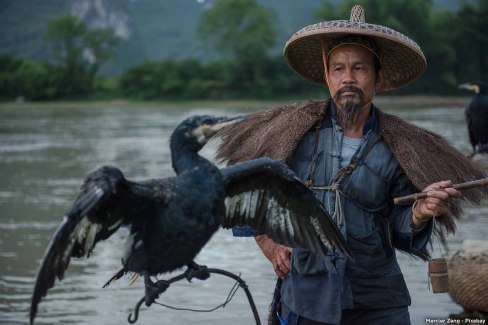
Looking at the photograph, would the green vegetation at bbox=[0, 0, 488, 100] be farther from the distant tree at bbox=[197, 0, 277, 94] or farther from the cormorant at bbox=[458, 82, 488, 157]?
the cormorant at bbox=[458, 82, 488, 157]

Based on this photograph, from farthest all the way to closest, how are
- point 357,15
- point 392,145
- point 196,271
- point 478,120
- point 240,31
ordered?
point 240,31
point 478,120
point 357,15
point 392,145
point 196,271

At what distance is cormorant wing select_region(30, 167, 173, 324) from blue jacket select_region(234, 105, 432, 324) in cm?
113

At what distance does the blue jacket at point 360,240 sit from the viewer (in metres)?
3.54

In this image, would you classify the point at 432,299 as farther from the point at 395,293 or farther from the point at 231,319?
the point at 395,293

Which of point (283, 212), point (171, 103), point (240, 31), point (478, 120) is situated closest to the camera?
point (283, 212)

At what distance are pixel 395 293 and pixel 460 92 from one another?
147 feet

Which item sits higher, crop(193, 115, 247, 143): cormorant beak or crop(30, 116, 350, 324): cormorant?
crop(193, 115, 247, 143): cormorant beak

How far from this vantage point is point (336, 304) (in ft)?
11.5

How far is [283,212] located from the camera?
3184 mm

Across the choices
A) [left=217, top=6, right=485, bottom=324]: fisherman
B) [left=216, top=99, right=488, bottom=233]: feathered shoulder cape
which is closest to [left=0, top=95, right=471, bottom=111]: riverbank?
[left=216, top=99, right=488, bottom=233]: feathered shoulder cape

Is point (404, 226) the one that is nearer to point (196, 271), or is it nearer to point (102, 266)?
point (196, 271)

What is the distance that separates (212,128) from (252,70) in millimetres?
51842

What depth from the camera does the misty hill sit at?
89.7 metres

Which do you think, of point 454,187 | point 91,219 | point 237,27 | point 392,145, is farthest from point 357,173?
point 237,27
